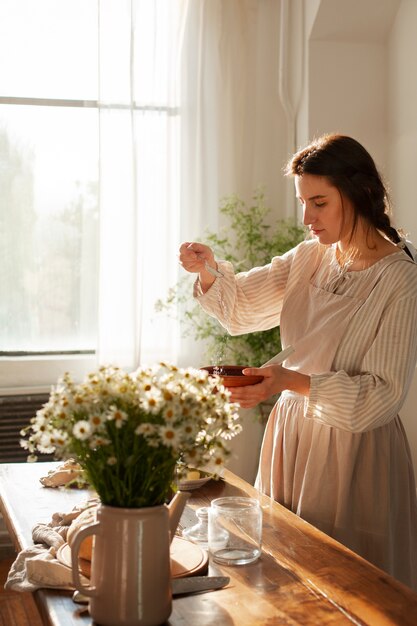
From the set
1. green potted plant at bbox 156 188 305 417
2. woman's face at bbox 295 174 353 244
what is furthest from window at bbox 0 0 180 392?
woman's face at bbox 295 174 353 244

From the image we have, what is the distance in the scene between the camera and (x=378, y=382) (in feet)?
6.59

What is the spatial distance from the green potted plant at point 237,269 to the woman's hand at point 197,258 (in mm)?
1662

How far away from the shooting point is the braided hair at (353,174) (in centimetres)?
217

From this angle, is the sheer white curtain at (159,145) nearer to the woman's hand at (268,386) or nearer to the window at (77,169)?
the window at (77,169)

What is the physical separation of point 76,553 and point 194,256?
1.20 meters

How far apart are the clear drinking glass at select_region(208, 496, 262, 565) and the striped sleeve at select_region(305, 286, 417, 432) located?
0.42 m

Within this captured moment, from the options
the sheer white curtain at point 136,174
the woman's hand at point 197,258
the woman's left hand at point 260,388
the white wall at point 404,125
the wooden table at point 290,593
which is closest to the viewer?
the wooden table at point 290,593

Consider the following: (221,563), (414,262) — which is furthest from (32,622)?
(414,262)

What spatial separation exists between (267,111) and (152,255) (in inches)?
38.8

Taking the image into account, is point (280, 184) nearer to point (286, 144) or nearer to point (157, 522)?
point (286, 144)

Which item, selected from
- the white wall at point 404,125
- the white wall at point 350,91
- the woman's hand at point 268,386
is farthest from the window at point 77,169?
the woman's hand at point 268,386

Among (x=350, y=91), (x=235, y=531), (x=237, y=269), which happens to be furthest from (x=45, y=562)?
(x=350, y=91)

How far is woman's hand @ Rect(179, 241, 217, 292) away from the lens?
2402 mm

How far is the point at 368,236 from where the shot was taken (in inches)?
87.7
